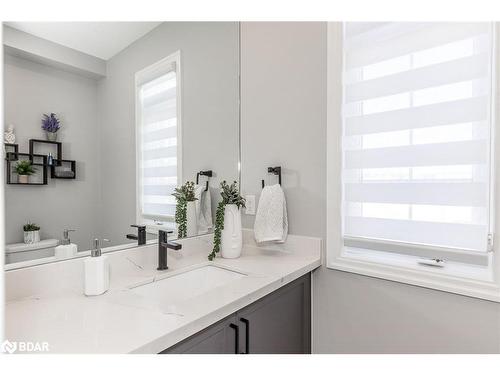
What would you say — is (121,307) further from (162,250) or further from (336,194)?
(336,194)

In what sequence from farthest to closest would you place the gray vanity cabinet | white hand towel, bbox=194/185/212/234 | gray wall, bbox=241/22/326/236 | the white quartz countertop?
white hand towel, bbox=194/185/212/234, gray wall, bbox=241/22/326/236, the gray vanity cabinet, the white quartz countertop

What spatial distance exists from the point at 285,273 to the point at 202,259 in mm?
465

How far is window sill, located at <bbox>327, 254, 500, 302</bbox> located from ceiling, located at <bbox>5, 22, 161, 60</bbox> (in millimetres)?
1348

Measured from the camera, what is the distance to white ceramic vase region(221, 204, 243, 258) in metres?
1.40

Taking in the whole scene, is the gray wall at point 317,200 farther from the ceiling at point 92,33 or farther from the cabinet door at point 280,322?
the ceiling at point 92,33

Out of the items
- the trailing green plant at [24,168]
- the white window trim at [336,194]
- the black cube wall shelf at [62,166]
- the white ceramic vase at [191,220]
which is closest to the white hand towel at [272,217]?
the white window trim at [336,194]

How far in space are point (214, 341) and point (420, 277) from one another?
33.7 inches

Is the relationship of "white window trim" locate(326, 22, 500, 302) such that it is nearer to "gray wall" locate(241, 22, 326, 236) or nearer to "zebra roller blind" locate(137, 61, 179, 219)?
"gray wall" locate(241, 22, 326, 236)

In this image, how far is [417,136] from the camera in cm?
111

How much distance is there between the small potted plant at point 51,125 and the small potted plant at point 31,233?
30 cm

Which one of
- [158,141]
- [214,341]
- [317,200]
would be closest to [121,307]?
[214,341]

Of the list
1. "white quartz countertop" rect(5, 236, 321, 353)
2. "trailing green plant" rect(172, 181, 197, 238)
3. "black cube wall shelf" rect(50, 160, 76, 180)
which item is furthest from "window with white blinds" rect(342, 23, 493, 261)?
"black cube wall shelf" rect(50, 160, 76, 180)
